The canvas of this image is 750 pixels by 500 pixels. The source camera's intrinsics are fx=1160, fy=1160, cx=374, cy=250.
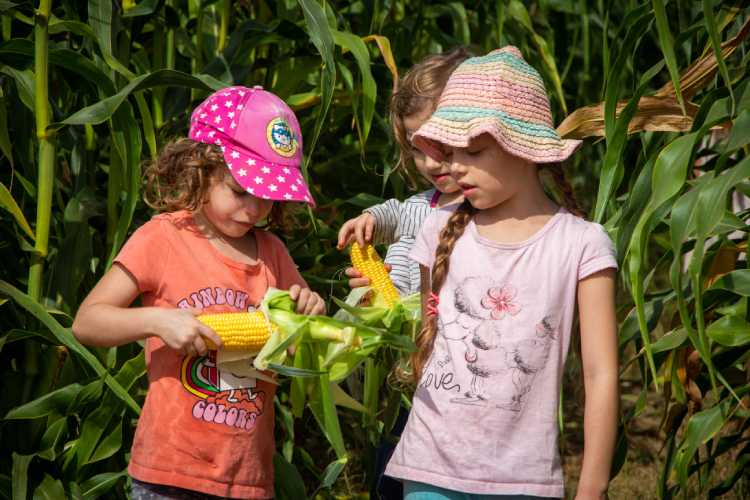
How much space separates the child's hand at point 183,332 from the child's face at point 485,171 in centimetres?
51

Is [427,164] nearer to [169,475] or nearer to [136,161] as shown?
[136,161]

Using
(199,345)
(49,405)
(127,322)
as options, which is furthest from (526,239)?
(49,405)

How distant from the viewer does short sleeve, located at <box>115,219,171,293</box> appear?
2107 millimetres

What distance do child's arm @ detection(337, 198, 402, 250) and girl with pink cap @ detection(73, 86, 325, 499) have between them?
204 mm

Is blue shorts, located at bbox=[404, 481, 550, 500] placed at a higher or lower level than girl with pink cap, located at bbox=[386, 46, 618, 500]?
lower

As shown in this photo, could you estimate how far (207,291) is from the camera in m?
2.15

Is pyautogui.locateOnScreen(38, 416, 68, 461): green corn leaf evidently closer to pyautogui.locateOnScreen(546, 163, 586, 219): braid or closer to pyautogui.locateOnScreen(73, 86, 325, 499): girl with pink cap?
pyautogui.locateOnScreen(73, 86, 325, 499): girl with pink cap

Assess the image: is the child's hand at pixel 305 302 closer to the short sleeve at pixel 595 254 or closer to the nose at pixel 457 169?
the nose at pixel 457 169

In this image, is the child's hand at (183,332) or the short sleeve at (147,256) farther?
the short sleeve at (147,256)

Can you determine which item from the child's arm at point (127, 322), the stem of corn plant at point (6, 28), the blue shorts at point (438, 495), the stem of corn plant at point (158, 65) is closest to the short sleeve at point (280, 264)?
the child's arm at point (127, 322)

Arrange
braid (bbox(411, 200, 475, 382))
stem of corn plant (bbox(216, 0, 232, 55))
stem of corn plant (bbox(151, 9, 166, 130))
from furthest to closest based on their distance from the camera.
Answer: stem of corn plant (bbox(216, 0, 232, 55)), stem of corn plant (bbox(151, 9, 166, 130)), braid (bbox(411, 200, 475, 382))

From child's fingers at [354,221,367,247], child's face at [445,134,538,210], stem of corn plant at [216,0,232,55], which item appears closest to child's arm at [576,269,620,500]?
child's face at [445,134,538,210]

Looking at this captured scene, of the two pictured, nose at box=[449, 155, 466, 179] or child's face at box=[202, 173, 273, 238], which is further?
child's face at box=[202, 173, 273, 238]

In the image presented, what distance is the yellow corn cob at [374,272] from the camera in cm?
229
